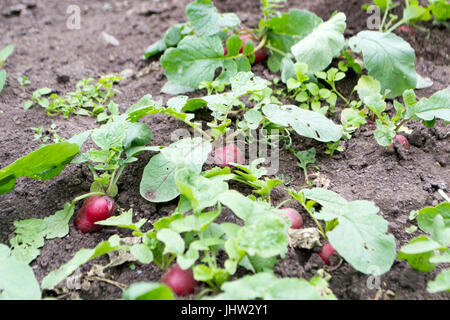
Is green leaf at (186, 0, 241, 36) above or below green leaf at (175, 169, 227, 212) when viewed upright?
above

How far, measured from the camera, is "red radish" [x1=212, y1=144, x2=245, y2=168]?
1920mm

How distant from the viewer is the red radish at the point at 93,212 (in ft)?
5.72

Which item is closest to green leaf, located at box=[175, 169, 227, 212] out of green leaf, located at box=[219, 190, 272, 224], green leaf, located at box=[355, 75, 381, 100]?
green leaf, located at box=[219, 190, 272, 224]

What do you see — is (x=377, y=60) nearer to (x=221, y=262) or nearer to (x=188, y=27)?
(x=188, y=27)

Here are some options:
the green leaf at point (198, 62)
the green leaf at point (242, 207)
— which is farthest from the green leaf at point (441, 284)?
the green leaf at point (198, 62)

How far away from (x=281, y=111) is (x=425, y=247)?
0.86 meters

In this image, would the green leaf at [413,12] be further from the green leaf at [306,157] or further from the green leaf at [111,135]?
the green leaf at [111,135]

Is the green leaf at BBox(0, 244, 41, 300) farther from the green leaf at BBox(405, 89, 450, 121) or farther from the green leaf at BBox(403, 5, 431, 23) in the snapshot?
the green leaf at BBox(403, 5, 431, 23)

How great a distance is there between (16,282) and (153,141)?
937mm

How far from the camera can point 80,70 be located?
283 centimetres

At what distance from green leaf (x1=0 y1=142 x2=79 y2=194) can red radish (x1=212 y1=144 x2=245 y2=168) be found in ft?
1.98

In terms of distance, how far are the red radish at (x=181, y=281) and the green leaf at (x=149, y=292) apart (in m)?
0.13

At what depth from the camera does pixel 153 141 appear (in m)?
2.13
